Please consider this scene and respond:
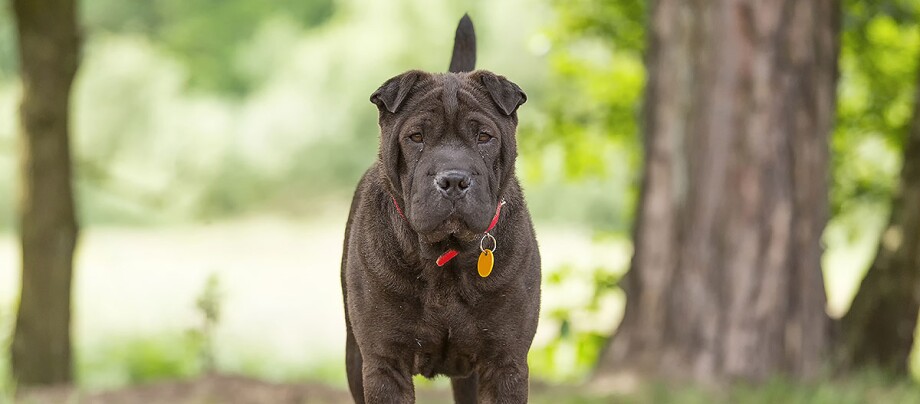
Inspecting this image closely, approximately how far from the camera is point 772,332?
8719 millimetres

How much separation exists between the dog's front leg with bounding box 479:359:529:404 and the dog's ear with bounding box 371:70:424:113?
3.09ft

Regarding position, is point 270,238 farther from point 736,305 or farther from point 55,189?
point 736,305

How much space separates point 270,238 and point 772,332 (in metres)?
10.6

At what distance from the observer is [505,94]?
3.67 meters

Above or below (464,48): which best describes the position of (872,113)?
above

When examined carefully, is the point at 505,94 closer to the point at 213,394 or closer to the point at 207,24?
the point at 213,394

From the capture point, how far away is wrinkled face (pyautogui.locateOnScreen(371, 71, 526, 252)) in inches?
134

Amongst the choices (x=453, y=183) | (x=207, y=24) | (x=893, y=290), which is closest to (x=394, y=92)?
(x=453, y=183)

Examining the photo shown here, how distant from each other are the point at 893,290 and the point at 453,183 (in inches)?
310

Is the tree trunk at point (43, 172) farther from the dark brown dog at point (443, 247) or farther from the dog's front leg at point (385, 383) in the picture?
the dog's front leg at point (385, 383)

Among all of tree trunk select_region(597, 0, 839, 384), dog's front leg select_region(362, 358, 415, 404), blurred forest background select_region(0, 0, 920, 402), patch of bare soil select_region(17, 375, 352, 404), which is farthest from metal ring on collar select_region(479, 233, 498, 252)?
blurred forest background select_region(0, 0, 920, 402)

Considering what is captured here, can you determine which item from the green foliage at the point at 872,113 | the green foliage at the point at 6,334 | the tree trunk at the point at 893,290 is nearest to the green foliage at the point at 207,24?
the green foliage at the point at 6,334

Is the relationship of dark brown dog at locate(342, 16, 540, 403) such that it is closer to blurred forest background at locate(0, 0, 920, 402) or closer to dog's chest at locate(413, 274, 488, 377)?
dog's chest at locate(413, 274, 488, 377)

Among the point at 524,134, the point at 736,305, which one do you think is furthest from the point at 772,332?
the point at 524,134
